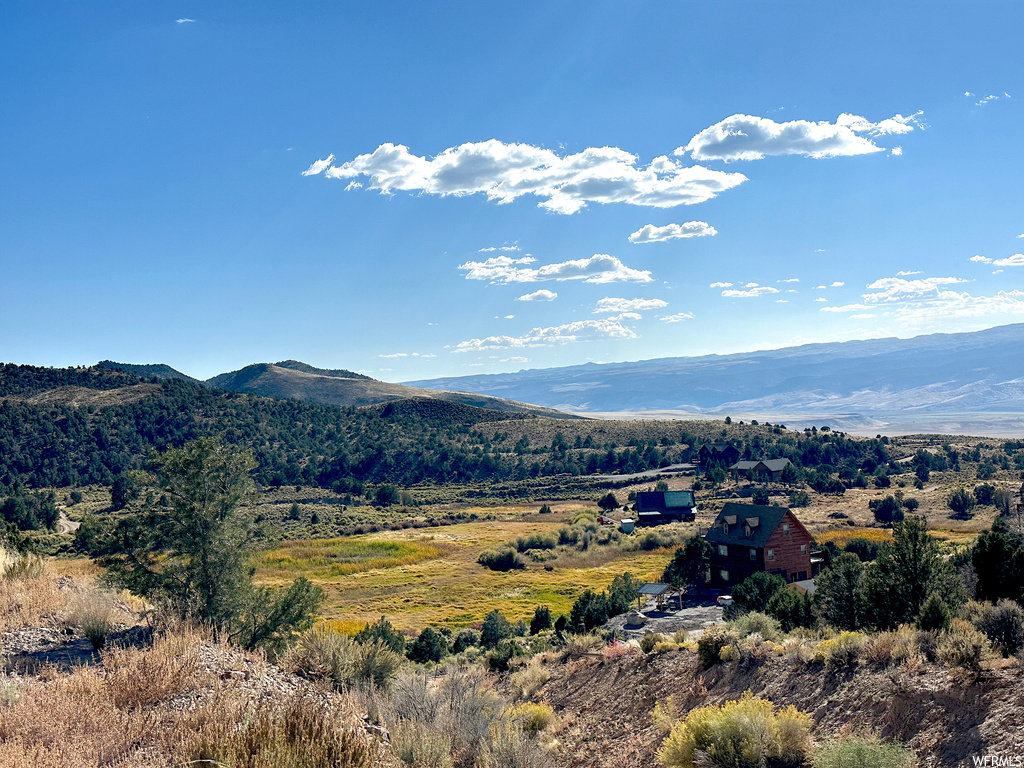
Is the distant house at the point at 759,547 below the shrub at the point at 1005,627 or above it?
below

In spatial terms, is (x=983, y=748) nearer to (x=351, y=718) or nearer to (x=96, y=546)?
(x=351, y=718)

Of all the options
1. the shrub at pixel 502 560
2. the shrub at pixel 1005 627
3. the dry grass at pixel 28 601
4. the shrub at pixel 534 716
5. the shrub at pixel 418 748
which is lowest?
the shrub at pixel 502 560

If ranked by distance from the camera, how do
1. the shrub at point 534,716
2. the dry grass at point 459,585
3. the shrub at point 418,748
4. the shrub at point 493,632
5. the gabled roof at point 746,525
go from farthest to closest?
the dry grass at point 459,585 < the gabled roof at point 746,525 < the shrub at point 493,632 < the shrub at point 534,716 < the shrub at point 418,748

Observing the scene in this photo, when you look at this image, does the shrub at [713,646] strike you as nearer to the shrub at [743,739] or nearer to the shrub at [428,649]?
the shrub at [743,739]

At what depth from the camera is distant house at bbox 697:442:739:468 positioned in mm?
107625

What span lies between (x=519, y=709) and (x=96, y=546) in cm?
1148

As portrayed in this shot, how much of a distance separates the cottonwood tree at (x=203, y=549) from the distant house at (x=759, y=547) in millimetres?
28271

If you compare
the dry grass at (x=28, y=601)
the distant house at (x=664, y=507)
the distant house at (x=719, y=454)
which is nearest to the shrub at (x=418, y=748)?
the dry grass at (x=28, y=601)

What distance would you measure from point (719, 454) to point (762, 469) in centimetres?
1568

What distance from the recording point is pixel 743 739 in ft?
30.5

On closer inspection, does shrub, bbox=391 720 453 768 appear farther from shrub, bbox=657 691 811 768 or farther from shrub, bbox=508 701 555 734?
shrub, bbox=508 701 555 734

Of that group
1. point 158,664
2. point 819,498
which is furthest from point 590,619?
point 819,498

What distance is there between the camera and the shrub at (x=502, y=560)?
194 feet

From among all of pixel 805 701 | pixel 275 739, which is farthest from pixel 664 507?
pixel 275 739
